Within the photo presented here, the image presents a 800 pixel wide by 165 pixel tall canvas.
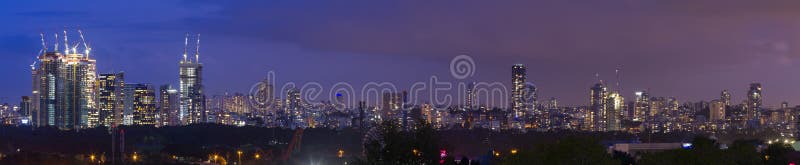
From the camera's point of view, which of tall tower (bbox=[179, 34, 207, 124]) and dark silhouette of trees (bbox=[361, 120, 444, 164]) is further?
tall tower (bbox=[179, 34, 207, 124])

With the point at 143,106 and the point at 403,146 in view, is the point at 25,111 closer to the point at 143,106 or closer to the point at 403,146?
the point at 143,106

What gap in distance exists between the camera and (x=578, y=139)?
61.1ft

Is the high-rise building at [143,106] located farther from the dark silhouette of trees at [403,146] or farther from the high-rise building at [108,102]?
the dark silhouette of trees at [403,146]

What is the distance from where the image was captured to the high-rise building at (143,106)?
146625 millimetres

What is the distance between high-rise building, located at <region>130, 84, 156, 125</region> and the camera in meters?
147

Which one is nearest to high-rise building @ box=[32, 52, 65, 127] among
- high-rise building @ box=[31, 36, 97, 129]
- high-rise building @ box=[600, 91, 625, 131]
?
high-rise building @ box=[31, 36, 97, 129]

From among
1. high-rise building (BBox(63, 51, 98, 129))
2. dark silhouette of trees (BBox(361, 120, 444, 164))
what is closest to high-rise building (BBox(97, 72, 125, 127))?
high-rise building (BBox(63, 51, 98, 129))

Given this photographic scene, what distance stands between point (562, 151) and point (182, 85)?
153 metres

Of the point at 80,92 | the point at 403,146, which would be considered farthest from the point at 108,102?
the point at 403,146

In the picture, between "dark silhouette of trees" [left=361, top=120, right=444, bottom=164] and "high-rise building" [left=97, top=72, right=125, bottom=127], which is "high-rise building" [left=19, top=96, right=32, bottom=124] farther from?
"dark silhouette of trees" [left=361, top=120, right=444, bottom=164]

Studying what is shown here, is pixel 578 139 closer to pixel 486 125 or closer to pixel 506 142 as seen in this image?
pixel 506 142

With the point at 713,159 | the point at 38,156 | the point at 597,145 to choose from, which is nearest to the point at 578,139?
the point at 597,145

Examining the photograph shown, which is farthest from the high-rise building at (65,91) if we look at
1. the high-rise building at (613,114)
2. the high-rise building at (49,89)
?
the high-rise building at (613,114)

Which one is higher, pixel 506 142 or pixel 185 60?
pixel 185 60
